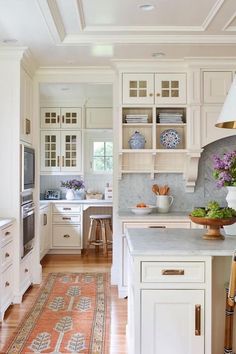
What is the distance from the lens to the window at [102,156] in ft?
23.6

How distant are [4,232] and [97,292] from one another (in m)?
1.36

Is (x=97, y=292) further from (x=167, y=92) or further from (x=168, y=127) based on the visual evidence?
(x=167, y=92)

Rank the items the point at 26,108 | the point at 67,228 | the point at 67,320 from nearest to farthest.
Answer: the point at 67,320 → the point at 26,108 → the point at 67,228

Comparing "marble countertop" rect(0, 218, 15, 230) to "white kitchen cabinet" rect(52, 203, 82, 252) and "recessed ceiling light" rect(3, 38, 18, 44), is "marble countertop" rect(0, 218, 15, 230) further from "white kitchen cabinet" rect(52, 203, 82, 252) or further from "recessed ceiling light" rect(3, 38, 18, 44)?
"white kitchen cabinet" rect(52, 203, 82, 252)

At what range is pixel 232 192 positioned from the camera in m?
2.75

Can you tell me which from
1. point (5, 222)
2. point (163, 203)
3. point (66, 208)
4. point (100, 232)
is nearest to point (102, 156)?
point (66, 208)

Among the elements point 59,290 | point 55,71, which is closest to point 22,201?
point 59,290

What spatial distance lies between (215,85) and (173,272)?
2754 millimetres

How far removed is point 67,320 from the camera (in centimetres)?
354

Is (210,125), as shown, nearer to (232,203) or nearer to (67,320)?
(232,203)

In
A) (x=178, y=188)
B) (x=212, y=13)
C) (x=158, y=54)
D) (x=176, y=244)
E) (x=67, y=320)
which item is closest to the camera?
(x=176, y=244)

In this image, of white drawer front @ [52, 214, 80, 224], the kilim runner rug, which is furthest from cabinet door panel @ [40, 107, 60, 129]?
the kilim runner rug

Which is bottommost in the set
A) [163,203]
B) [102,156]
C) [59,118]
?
[163,203]

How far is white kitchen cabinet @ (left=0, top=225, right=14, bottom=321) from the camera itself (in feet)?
11.6
